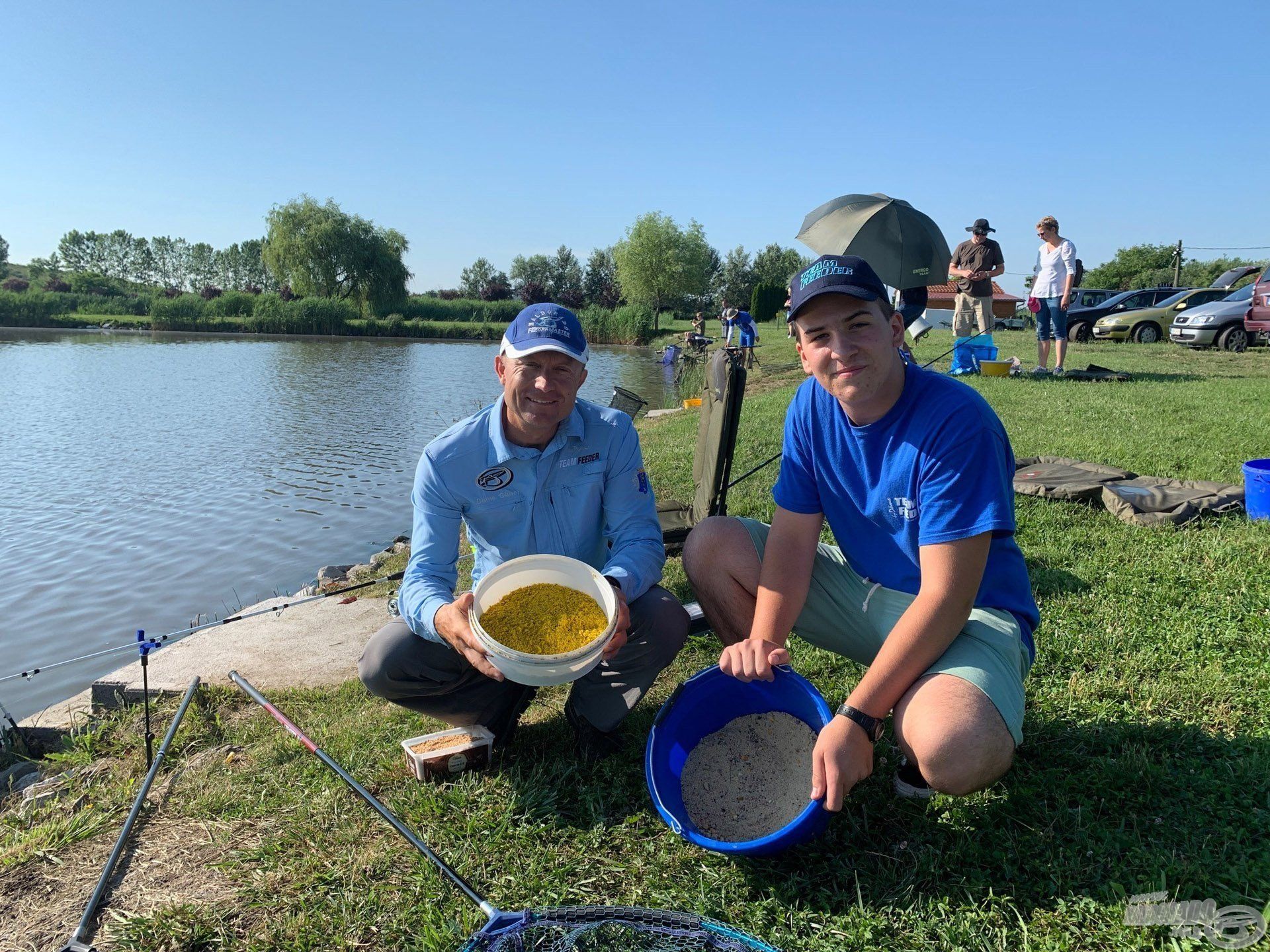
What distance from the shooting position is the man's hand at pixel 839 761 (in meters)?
1.79

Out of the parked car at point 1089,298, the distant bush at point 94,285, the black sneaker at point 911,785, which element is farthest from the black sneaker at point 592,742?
the distant bush at point 94,285

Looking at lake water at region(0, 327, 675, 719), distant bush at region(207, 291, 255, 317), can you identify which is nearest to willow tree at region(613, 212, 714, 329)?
distant bush at region(207, 291, 255, 317)

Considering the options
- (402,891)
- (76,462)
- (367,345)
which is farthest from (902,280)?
(367,345)

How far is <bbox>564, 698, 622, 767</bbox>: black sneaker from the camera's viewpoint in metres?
2.52

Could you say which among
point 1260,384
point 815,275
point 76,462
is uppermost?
point 815,275

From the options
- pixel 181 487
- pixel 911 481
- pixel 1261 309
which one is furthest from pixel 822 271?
pixel 1261 309

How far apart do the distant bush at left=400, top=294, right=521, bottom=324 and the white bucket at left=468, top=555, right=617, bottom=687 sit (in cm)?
4669

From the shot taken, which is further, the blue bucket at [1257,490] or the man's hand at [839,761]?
the blue bucket at [1257,490]

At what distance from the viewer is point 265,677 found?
3623 millimetres

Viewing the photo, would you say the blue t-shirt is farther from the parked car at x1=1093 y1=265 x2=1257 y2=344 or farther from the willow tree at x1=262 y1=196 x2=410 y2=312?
the willow tree at x1=262 y1=196 x2=410 y2=312

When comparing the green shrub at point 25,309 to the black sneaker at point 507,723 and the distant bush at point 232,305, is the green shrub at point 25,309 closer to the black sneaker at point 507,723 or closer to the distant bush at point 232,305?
the distant bush at point 232,305

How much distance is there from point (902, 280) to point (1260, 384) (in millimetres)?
6026

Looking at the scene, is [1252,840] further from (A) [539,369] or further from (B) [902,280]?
(B) [902,280]

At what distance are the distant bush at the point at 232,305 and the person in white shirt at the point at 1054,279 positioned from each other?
42596mm
